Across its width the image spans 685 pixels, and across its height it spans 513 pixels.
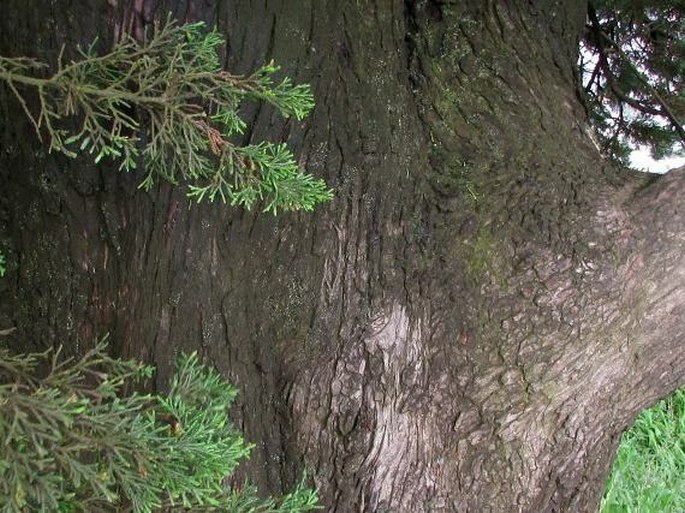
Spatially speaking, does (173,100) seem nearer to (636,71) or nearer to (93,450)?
(93,450)

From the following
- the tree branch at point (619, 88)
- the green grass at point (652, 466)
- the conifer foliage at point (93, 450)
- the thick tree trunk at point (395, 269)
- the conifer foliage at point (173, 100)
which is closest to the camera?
the conifer foliage at point (93, 450)

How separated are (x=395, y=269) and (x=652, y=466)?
2.25 m

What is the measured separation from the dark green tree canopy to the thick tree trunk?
0.92 metres

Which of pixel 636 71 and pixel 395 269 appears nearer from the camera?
pixel 395 269

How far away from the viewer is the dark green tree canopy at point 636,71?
281 cm

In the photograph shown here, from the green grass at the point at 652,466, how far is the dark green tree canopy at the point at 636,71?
4.07ft

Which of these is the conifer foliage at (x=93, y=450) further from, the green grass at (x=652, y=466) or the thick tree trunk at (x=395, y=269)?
the green grass at (x=652, y=466)

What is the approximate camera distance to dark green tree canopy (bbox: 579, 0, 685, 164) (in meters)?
2.81

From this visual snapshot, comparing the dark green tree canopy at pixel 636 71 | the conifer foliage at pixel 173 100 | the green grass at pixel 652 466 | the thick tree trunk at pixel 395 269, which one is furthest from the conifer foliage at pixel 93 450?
the green grass at pixel 652 466

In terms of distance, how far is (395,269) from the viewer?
71.6 inches

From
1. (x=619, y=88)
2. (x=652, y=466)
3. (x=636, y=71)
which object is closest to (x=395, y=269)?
(x=636, y=71)

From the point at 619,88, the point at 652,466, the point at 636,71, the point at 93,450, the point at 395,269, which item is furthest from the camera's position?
the point at 652,466

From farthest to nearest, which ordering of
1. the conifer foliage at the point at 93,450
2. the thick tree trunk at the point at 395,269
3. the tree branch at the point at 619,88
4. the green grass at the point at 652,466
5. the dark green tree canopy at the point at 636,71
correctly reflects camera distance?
the green grass at the point at 652,466 → the dark green tree canopy at the point at 636,71 → the tree branch at the point at 619,88 → the thick tree trunk at the point at 395,269 → the conifer foliage at the point at 93,450

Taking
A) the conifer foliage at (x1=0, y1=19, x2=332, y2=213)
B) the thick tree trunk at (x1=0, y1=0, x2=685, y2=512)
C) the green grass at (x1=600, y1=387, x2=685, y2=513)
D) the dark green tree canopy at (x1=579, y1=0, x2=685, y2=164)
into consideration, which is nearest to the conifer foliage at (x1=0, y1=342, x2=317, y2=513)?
the conifer foliage at (x1=0, y1=19, x2=332, y2=213)
